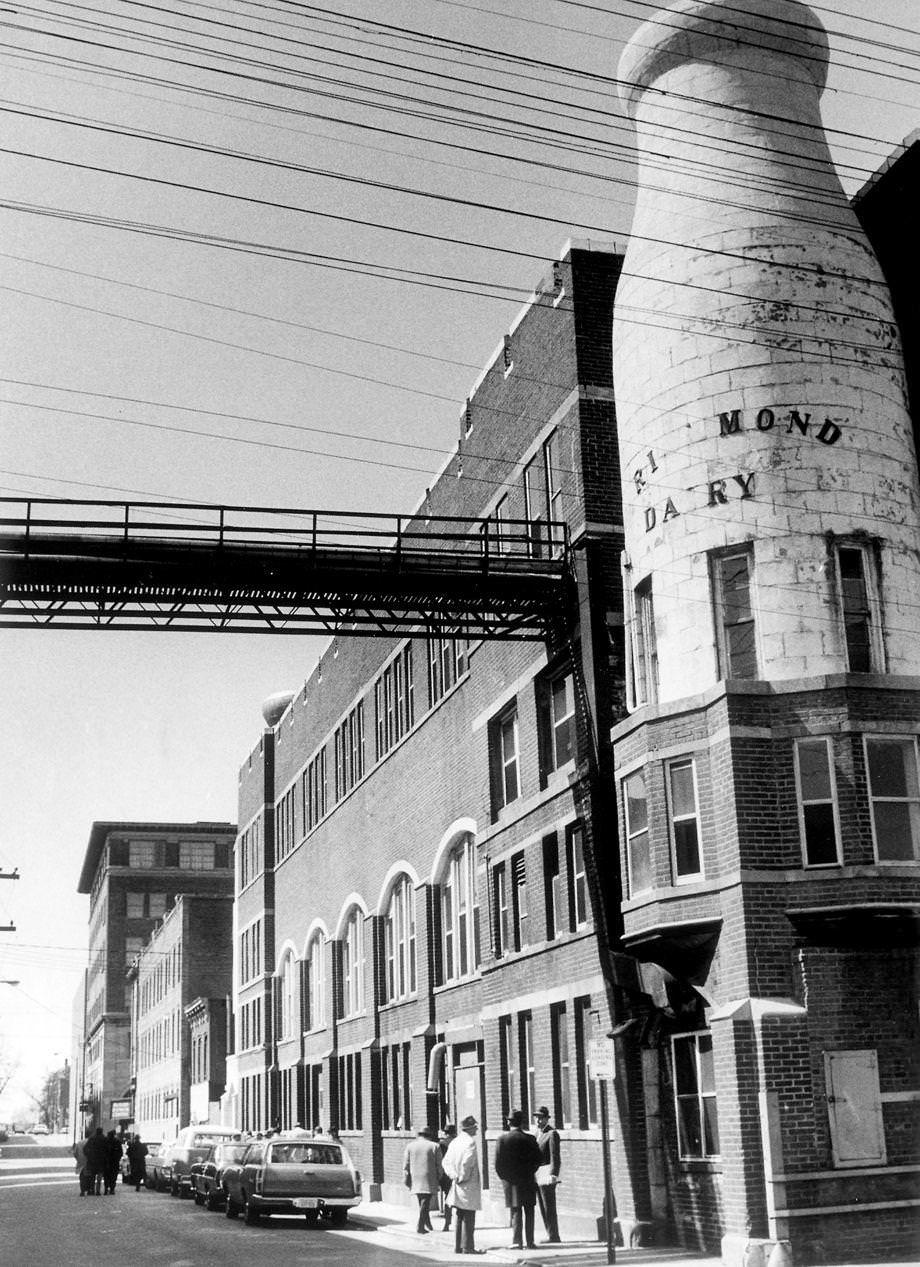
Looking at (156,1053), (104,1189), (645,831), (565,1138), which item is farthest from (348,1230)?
(156,1053)

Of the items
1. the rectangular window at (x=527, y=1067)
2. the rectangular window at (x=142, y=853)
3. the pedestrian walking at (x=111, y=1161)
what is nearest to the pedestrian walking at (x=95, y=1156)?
the pedestrian walking at (x=111, y=1161)

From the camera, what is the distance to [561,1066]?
2597cm

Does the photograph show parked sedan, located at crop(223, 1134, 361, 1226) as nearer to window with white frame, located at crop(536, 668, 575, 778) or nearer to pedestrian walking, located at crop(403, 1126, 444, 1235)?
pedestrian walking, located at crop(403, 1126, 444, 1235)

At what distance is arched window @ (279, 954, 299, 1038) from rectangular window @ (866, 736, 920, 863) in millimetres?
34225

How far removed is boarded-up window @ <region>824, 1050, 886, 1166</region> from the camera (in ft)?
62.8

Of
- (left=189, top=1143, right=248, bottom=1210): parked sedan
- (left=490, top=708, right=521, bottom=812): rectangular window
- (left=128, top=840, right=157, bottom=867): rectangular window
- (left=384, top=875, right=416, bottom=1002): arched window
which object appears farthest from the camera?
(left=128, top=840, right=157, bottom=867): rectangular window

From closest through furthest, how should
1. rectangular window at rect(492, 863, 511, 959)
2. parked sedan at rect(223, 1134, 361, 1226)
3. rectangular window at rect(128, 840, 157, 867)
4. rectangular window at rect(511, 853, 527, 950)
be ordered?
parked sedan at rect(223, 1134, 361, 1226), rectangular window at rect(511, 853, 527, 950), rectangular window at rect(492, 863, 511, 959), rectangular window at rect(128, 840, 157, 867)

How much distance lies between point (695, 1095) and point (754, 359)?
1017cm

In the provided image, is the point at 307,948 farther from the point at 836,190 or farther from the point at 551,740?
the point at 836,190

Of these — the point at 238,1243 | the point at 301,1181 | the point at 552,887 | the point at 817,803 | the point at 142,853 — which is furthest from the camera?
the point at 142,853

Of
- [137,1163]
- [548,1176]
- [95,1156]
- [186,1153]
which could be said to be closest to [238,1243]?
[548,1176]

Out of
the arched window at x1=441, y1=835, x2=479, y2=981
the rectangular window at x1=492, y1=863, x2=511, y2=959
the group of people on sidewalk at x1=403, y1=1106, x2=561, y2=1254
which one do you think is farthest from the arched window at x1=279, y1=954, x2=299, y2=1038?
the group of people on sidewalk at x1=403, y1=1106, x2=561, y2=1254

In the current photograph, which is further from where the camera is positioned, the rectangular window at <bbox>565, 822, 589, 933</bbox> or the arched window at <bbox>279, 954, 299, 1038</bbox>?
the arched window at <bbox>279, 954, 299, 1038</bbox>

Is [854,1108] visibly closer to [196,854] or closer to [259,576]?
[259,576]
